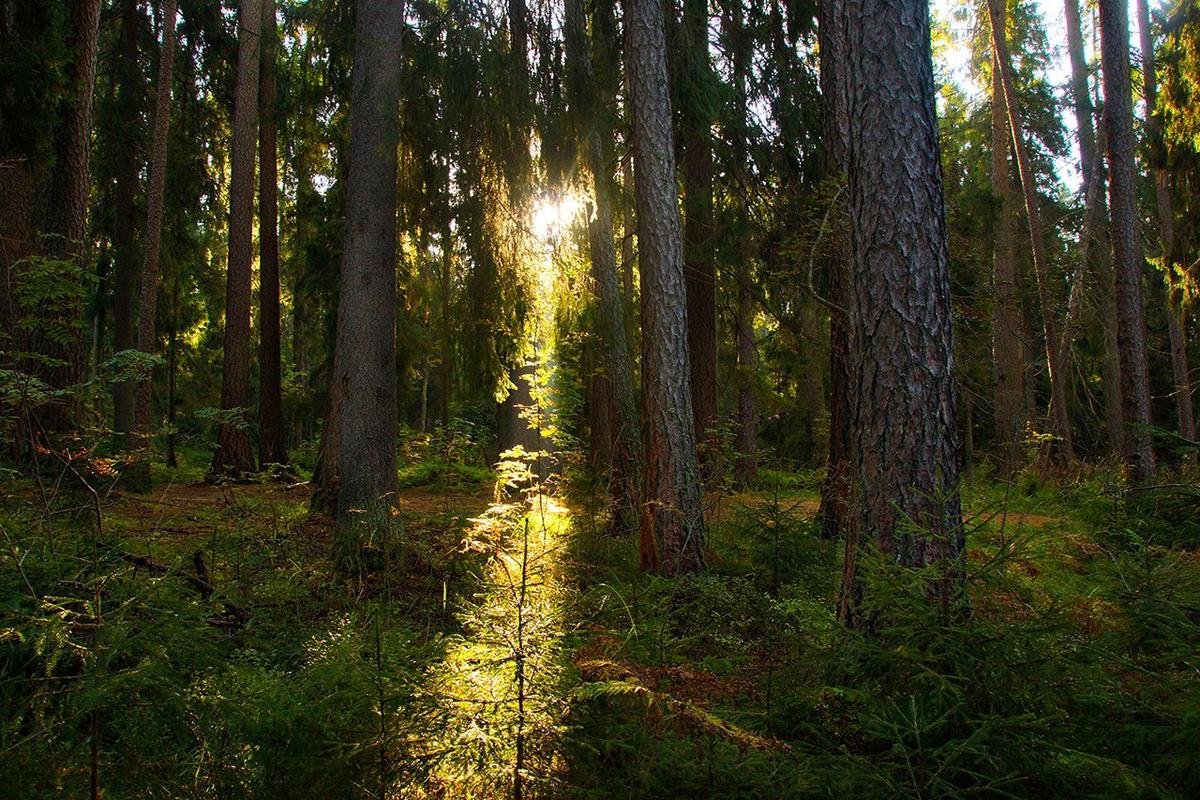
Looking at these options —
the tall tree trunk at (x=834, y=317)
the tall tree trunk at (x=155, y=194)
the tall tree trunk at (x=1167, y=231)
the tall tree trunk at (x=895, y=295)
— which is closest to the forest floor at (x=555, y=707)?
the tall tree trunk at (x=895, y=295)

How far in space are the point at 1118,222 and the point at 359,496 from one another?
9.78 metres

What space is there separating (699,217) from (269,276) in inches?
318

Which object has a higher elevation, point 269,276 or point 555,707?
point 269,276

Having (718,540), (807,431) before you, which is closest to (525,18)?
(718,540)

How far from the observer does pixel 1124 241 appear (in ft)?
29.2

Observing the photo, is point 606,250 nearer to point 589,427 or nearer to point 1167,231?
point 589,427

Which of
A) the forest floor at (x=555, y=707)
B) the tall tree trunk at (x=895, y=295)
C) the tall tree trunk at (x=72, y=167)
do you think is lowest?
the forest floor at (x=555, y=707)

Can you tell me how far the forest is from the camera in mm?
2293

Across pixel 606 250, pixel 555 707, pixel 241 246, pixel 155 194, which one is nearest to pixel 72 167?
pixel 155 194

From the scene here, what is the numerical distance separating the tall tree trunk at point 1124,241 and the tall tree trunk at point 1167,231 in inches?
37.4

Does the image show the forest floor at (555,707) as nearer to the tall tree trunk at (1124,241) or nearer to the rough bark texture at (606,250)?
the rough bark texture at (606,250)

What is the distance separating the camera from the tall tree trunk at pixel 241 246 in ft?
41.1

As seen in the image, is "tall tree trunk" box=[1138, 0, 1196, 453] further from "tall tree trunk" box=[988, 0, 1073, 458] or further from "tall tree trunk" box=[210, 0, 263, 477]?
"tall tree trunk" box=[210, 0, 263, 477]

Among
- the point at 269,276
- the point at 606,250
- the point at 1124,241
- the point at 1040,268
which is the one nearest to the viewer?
the point at 606,250
